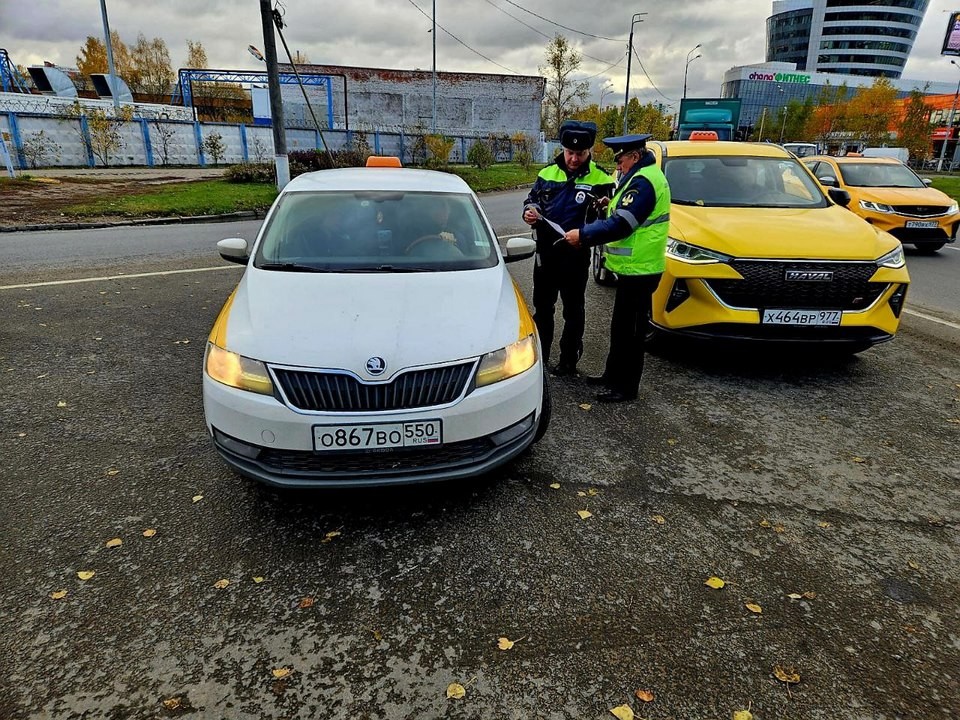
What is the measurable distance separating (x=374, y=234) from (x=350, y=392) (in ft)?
5.21

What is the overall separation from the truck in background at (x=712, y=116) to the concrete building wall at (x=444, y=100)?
30557 millimetres

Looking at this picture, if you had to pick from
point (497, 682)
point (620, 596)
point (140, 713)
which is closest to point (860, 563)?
point (620, 596)

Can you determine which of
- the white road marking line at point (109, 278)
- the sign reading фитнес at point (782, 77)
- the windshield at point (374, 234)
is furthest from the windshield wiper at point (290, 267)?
the sign reading фитнес at point (782, 77)

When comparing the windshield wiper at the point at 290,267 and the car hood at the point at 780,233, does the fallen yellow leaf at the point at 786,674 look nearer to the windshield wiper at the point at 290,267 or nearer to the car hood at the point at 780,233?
the windshield wiper at the point at 290,267

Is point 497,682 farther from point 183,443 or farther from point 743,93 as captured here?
point 743,93

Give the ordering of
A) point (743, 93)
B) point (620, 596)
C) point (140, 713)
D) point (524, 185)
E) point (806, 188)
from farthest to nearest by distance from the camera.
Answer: point (743, 93)
point (524, 185)
point (806, 188)
point (620, 596)
point (140, 713)

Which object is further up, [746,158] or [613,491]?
[746,158]

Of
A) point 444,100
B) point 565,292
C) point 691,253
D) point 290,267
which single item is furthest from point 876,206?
point 444,100

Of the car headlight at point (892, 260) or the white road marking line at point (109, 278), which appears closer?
the car headlight at point (892, 260)

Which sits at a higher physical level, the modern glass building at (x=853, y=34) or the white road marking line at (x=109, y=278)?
the modern glass building at (x=853, y=34)

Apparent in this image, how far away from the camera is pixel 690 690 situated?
2.07 m

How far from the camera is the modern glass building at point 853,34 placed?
107 metres

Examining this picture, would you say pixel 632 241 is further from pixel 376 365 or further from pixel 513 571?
pixel 513 571

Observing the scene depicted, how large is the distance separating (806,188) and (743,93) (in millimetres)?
122175
